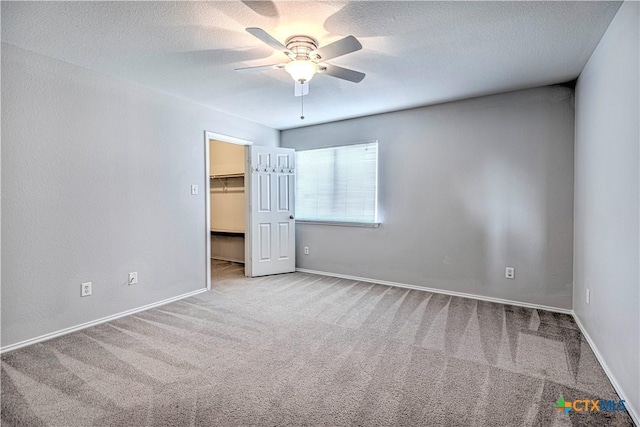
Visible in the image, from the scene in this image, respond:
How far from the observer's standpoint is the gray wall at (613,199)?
1.73 m

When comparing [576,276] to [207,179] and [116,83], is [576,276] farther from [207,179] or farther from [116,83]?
[116,83]

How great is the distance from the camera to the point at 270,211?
15.6 feet

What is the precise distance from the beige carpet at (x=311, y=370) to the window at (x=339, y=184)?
1637 mm

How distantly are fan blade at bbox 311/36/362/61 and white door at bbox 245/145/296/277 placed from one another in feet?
8.64

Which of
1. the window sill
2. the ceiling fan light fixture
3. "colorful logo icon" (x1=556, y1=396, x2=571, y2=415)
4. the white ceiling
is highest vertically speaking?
the white ceiling

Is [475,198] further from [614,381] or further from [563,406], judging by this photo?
[563,406]

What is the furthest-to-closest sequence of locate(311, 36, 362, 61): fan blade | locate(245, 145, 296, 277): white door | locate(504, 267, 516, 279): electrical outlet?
1. locate(245, 145, 296, 277): white door
2. locate(504, 267, 516, 279): electrical outlet
3. locate(311, 36, 362, 61): fan blade

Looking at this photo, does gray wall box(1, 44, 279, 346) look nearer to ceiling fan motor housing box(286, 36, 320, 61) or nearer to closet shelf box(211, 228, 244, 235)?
closet shelf box(211, 228, 244, 235)

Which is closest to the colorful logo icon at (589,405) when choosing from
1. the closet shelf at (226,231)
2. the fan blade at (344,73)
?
the fan blade at (344,73)

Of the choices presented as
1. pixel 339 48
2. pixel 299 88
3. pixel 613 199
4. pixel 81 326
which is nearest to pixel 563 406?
pixel 613 199

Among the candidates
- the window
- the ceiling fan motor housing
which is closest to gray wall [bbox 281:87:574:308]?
the window

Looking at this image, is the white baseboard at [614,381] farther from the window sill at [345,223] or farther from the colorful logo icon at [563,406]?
the window sill at [345,223]

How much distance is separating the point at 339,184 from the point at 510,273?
2516 mm

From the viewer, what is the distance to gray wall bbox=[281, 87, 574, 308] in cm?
320
